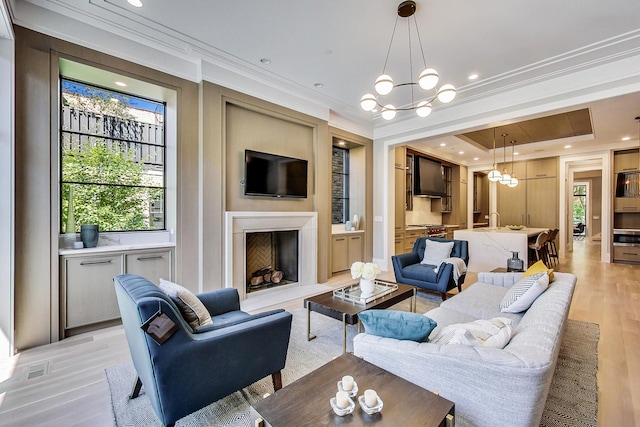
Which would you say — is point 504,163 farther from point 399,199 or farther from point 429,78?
point 429,78

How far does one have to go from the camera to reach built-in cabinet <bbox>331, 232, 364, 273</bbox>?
566 cm

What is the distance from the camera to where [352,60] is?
370 cm

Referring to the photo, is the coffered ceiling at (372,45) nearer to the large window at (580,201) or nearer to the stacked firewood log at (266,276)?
the stacked firewood log at (266,276)

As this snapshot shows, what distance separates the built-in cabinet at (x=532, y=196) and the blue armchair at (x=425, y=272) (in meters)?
5.50

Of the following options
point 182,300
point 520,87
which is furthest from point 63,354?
point 520,87

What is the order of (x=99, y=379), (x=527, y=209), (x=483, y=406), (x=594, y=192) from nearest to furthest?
(x=483, y=406) < (x=99, y=379) < (x=527, y=209) < (x=594, y=192)

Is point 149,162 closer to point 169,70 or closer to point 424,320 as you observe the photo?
point 169,70

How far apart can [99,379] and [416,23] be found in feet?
13.9

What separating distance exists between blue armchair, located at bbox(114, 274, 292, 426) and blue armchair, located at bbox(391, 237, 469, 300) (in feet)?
9.03

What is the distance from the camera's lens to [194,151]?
3.68m

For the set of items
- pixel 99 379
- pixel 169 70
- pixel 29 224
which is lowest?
pixel 99 379

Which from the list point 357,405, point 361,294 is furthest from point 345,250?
point 357,405

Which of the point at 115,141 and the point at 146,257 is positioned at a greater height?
the point at 115,141

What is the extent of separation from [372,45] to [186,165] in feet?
8.75
